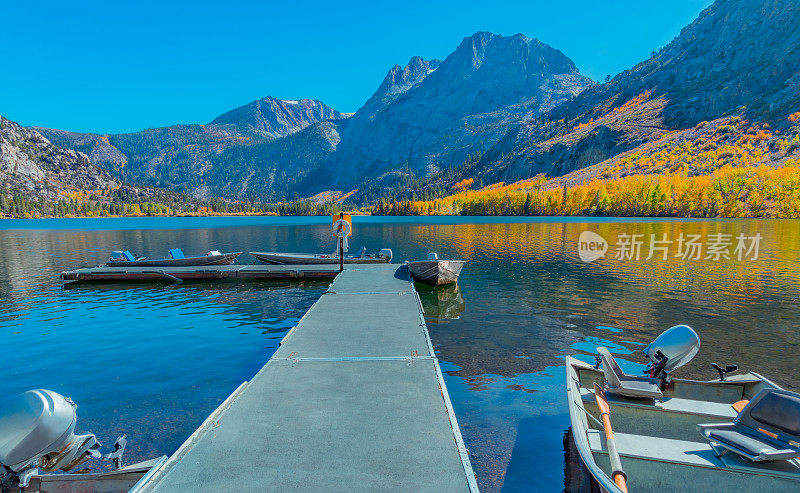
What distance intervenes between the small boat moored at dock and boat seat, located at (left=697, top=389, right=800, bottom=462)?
21.4m

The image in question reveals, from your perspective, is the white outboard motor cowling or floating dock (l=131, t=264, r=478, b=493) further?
the white outboard motor cowling

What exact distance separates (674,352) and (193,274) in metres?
33.1

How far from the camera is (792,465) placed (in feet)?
21.5

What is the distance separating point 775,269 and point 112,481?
151ft

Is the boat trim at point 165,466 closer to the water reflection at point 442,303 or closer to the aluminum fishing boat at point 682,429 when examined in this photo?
the aluminum fishing boat at point 682,429

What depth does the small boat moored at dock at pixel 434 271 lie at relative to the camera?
28531 millimetres

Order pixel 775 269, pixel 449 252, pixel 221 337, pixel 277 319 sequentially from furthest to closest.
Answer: pixel 449 252 < pixel 775 269 < pixel 277 319 < pixel 221 337

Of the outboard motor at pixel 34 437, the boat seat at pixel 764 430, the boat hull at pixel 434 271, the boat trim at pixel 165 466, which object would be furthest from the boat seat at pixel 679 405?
the boat hull at pixel 434 271

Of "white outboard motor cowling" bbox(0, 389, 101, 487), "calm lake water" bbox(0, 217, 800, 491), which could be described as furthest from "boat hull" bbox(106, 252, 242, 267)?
"white outboard motor cowling" bbox(0, 389, 101, 487)

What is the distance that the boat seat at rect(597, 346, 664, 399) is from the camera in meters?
8.84

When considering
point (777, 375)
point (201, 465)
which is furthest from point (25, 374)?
point (777, 375)

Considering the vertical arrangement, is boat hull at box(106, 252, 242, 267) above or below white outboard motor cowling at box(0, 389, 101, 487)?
below

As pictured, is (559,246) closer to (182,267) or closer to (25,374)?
(182,267)

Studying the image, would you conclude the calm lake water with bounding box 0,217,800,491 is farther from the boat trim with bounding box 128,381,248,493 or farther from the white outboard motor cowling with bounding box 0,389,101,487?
the boat trim with bounding box 128,381,248,493
